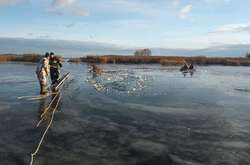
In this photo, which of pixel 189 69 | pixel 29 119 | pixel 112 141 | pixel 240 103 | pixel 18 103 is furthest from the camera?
pixel 189 69

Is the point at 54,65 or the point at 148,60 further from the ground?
the point at 54,65

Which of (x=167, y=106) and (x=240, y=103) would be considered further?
(x=240, y=103)

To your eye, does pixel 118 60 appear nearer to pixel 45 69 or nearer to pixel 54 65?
pixel 54 65

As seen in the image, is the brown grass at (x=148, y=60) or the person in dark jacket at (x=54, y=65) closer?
the person in dark jacket at (x=54, y=65)

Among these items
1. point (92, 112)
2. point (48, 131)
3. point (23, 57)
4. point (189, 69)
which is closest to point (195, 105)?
point (92, 112)

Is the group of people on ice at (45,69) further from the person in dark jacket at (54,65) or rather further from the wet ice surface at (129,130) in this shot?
the wet ice surface at (129,130)

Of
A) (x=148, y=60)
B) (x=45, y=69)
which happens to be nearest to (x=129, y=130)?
→ (x=45, y=69)

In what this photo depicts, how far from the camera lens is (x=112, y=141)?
1255cm

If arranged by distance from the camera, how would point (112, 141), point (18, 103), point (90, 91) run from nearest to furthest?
1. point (112, 141)
2. point (18, 103)
3. point (90, 91)

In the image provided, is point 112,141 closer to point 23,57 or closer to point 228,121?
point 228,121

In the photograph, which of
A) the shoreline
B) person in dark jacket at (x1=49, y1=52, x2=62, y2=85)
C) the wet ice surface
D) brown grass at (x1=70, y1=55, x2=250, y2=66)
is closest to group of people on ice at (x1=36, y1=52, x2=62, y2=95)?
person in dark jacket at (x1=49, y1=52, x2=62, y2=85)

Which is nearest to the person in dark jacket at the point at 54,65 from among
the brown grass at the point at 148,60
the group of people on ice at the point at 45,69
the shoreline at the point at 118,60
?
the group of people on ice at the point at 45,69

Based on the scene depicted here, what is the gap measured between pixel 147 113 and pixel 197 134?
161 inches

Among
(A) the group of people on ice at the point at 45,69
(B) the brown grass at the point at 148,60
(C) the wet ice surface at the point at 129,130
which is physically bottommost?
(C) the wet ice surface at the point at 129,130
